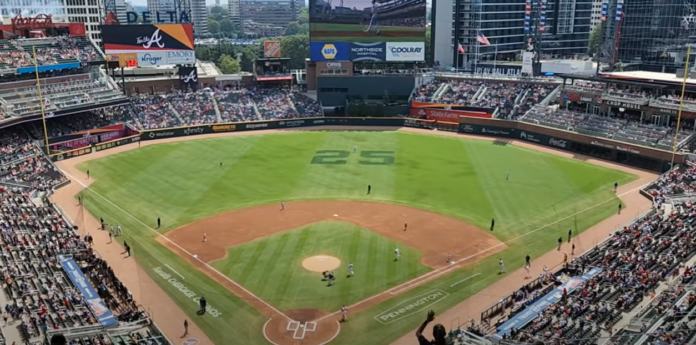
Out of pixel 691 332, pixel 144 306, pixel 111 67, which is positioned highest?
pixel 111 67

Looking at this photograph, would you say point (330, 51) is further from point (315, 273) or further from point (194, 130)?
point (315, 273)

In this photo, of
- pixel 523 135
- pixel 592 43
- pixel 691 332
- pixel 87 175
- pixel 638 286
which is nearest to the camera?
pixel 691 332

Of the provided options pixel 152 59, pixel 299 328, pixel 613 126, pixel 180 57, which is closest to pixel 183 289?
pixel 299 328

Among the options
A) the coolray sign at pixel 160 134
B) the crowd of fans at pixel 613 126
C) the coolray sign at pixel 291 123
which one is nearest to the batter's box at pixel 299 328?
the crowd of fans at pixel 613 126

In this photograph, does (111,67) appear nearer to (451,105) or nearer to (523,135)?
(451,105)

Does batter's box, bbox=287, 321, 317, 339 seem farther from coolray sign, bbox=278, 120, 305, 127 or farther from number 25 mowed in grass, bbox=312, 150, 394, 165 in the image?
coolray sign, bbox=278, 120, 305, 127

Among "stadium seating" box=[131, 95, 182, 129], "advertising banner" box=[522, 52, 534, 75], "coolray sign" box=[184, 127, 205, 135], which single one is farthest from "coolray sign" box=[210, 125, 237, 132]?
"advertising banner" box=[522, 52, 534, 75]

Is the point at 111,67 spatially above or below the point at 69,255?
above

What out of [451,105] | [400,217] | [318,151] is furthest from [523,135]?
[400,217]
